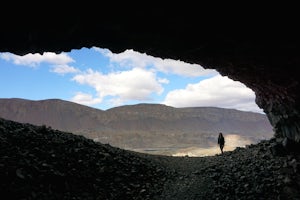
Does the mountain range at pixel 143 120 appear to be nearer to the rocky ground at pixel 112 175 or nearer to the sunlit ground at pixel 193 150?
the sunlit ground at pixel 193 150

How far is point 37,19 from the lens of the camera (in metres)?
6.72

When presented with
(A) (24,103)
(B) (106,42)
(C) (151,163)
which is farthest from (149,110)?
(B) (106,42)

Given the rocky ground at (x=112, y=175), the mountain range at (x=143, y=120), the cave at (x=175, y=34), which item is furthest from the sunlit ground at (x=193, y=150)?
the cave at (x=175, y=34)

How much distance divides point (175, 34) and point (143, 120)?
471ft

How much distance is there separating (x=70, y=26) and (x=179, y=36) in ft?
7.87

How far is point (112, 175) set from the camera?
46.8ft

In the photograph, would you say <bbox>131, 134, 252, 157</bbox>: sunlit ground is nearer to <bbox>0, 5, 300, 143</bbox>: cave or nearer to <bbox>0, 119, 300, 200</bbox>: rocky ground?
<bbox>0, 119, 300, 200</bbox>: rocky ground

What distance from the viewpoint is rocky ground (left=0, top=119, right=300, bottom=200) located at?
10930 mm

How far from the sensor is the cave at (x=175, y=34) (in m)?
6.70

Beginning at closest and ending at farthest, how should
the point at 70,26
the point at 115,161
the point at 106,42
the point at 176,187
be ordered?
1. the point at 70,26
2. the point at 106,42
3. the point at 176,187
4. the point at 115,161

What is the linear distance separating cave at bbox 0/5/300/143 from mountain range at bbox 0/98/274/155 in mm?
108787

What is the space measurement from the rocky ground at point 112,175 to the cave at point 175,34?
380 cm

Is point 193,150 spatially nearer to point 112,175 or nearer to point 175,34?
point 112,175

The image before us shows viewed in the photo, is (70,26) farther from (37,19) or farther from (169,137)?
(169,137)
